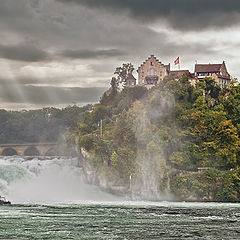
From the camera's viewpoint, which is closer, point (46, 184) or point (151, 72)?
point (46, 184)

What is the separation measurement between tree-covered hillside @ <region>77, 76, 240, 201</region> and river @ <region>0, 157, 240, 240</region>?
15.7 ft

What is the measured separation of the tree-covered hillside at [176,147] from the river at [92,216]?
4.79 m

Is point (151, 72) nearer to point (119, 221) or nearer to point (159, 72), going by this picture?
point (159, 72)

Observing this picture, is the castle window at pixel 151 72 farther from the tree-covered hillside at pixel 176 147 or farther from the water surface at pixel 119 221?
the water surface at pixel 119 221

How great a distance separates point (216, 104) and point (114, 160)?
1963cm

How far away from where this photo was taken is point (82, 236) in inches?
1594

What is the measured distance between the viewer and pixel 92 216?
167ft

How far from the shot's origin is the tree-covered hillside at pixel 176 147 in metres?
71.8

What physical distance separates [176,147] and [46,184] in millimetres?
19814

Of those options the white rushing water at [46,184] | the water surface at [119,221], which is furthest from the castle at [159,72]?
the water surface at [119,221]

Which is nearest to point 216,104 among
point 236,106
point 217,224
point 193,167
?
point 236,106

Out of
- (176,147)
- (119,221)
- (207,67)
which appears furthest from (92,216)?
(207,67)

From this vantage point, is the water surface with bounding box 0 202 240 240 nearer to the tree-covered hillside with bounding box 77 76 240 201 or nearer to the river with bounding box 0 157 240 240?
the river with bounding box 0 157 240 240

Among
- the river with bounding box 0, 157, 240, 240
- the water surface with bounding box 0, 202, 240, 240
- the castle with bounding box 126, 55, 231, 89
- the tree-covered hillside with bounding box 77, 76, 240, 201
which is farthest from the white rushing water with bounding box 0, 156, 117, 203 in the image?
the castle with bounding box 126, 55, 231, 89
